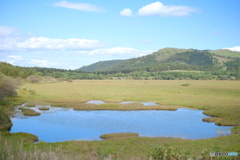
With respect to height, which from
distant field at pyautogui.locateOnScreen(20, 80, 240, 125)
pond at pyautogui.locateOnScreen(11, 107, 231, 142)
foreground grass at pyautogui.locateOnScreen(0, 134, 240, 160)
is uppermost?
distant field at pyautogui.locateOnScreen(20, 80, 240, 125)

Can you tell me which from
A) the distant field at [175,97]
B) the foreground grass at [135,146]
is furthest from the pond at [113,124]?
the distant field at [175,97]

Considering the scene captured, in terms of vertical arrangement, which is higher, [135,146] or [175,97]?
[175,97]

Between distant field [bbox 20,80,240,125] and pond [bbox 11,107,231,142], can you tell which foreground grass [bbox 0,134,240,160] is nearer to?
pond [bbox 11,107,231,142]

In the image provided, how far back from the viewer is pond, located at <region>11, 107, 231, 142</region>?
1283 inches

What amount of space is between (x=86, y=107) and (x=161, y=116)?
58.4ft

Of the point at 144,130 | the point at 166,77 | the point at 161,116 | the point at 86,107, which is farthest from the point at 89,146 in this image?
the point at 166,77

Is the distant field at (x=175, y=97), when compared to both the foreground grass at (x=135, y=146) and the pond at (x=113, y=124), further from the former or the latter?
the foreground grass at (x=135, y=146)

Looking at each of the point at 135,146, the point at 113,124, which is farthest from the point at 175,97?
the point at 135,146

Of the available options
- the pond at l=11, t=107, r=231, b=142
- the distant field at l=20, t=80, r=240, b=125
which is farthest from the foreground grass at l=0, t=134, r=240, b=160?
the distant field at l=20, t=80, r=240, b=125

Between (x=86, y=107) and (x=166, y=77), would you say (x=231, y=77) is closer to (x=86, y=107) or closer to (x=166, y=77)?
(x=166, y=77)

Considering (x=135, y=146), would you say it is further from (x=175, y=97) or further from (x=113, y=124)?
(x=175, y=97)

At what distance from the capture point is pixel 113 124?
129 feet

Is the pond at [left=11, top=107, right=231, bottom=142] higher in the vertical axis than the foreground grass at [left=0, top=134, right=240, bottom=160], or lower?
lower

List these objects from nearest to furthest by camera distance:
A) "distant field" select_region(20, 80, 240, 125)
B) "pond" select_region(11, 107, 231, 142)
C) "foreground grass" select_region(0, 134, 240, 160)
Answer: "foreground grass" select_region(0, 134, 240, 160)
"pond" select_region(11, 107, 231, 142)
"distant field" select_region(20, 80, 240, 125)
